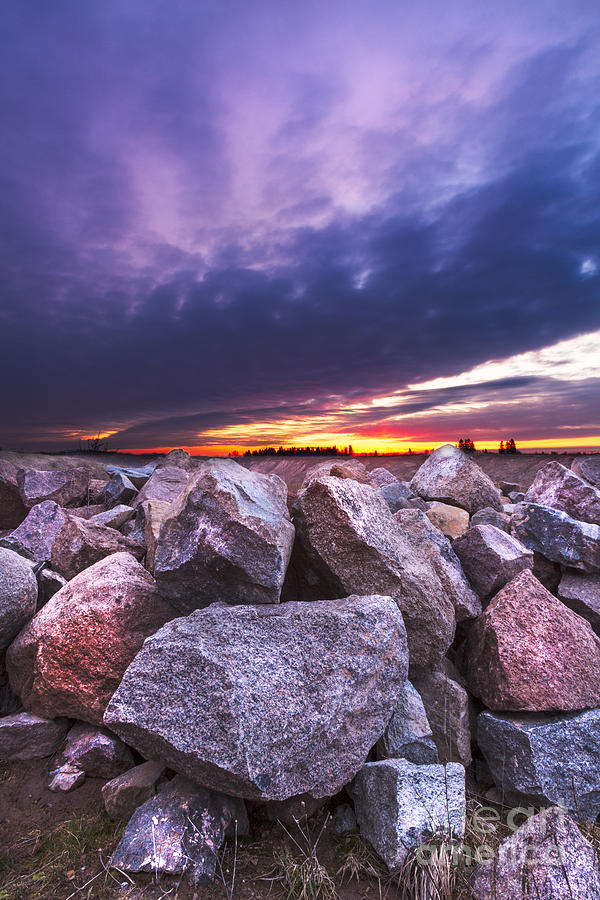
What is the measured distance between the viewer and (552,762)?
4.20 m

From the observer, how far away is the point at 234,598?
421cm

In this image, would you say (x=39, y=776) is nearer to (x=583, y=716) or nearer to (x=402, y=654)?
(x=402, y=654)

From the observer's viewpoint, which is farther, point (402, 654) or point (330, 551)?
point (330, 551)

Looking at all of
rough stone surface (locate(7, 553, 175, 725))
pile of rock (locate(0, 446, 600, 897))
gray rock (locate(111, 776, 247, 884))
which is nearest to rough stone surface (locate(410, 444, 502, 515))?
pile of rock (locate(0, 446, 600, 897))

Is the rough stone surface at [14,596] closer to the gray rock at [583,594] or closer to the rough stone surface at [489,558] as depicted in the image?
the rough stone surface at [489,558]

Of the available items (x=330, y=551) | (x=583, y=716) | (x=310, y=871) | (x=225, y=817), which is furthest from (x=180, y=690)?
(x=583, y=716)

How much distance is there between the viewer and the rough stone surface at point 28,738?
4.40 meters

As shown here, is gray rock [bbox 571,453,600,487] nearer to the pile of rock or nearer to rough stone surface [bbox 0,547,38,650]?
the pile of rock

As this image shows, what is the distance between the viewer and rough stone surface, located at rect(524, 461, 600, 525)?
807 cm

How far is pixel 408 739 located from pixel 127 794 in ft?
7.08

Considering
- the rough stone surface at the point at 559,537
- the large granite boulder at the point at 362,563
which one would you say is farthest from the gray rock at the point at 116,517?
the rough stone surface at the point at 559,537

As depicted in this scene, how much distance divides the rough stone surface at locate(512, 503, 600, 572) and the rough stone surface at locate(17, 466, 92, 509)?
8004 millimetres

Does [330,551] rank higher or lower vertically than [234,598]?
higher

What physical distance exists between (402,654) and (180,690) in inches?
66.6
